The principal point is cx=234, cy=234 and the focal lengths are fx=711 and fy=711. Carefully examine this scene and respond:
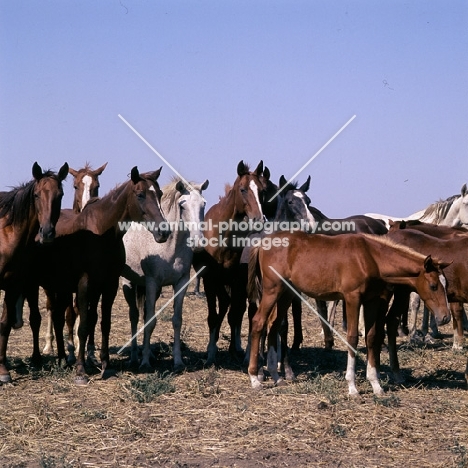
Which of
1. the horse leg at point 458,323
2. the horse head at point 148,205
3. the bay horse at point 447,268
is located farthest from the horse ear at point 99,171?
the horse leg at point 458,323

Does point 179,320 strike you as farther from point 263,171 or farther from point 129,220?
point 263,171

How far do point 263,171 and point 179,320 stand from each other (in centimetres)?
230

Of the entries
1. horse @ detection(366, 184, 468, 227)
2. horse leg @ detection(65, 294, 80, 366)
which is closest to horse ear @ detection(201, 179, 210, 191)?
horse leg @ detection(65, 294, 80, 366)

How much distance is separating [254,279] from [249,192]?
1.14 m

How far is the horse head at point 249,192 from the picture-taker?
8.94 meters

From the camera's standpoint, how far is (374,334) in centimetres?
799

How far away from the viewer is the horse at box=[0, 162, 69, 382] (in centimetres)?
798

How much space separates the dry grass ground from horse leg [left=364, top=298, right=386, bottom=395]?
Answer: 0.55 feet

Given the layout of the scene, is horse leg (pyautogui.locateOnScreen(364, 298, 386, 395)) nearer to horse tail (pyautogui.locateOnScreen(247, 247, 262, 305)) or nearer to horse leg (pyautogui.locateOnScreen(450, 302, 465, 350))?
horse tail (pyautogui.locateOnScreen(247, 247, 262, 305))

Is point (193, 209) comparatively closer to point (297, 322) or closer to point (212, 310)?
point (212, 310)

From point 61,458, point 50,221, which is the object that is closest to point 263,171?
point 50,221

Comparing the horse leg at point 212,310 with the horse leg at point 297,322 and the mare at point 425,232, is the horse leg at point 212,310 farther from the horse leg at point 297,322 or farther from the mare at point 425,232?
the mare at point 425,232

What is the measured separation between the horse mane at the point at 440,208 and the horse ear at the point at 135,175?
291 inches

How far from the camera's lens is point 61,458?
217 inches
